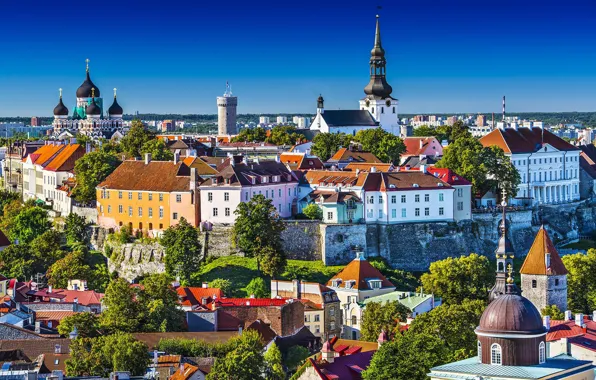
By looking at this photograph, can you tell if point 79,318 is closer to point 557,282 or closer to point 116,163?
point 557,282

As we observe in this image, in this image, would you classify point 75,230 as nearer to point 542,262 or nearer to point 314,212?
point 314,212

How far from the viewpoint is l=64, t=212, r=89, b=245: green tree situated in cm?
7719

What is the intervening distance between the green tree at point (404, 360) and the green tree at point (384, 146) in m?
46.3

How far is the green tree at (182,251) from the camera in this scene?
69062 millimetres

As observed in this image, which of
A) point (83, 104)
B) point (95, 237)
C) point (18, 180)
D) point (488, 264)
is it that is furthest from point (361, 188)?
point (83, 104)

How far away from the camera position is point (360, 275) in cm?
6619

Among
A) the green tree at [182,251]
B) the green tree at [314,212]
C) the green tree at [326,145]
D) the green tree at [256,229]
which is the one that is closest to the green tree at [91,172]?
the green tree at [182,251]

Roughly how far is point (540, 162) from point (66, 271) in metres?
36.3

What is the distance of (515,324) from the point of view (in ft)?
119

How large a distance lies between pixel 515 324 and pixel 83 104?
102 m

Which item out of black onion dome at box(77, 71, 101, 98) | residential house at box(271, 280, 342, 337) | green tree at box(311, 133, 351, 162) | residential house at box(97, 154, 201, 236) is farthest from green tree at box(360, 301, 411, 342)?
black onion dome at box(77, 71, 101, 98)

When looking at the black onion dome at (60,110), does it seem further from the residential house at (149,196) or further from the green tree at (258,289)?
the green tree at (258,289)

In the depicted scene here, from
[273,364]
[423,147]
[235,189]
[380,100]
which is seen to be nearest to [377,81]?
[380,100]

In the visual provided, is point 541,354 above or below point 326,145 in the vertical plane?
below
